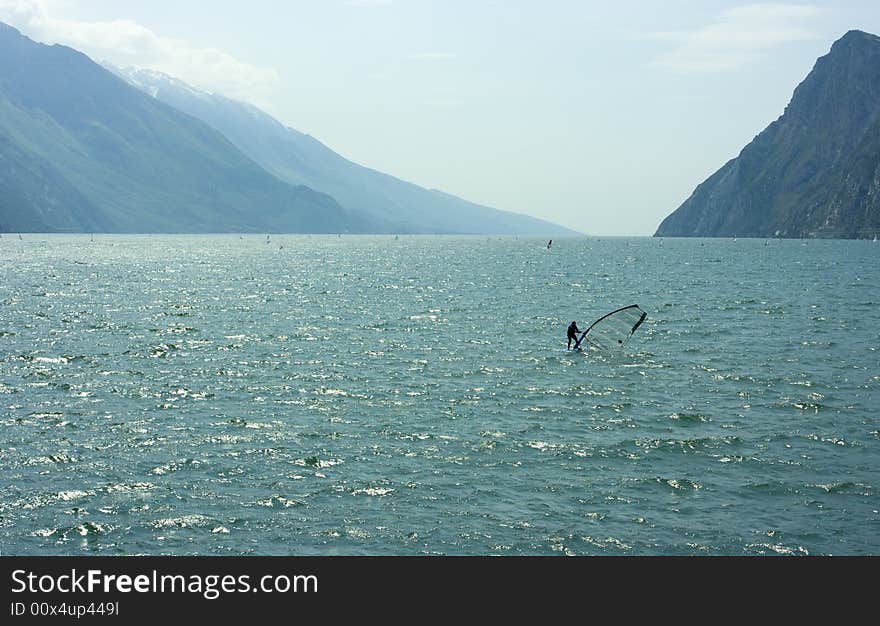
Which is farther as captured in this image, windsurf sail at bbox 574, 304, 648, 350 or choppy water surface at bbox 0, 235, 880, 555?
windsurf sail at bbox 574, 304, 648, 350

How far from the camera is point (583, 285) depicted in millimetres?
125000

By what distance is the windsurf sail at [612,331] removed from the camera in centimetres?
6084

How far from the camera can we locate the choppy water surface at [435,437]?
24344 millimetres

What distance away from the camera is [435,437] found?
113 ft

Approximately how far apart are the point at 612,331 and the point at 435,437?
1287 inches

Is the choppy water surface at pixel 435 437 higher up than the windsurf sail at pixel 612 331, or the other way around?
the windsurf sail at pixel 612 331

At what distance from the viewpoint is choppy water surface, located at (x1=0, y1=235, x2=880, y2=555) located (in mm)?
24344

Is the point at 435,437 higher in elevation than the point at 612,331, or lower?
lower

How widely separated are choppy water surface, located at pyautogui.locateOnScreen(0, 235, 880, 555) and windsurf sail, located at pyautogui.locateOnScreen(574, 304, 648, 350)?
4.89 ft

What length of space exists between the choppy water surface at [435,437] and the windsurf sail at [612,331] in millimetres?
1491

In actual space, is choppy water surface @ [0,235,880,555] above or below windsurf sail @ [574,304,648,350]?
below

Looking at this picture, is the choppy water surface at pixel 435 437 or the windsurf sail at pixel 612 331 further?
the windsurf sail at pixel 612 331
